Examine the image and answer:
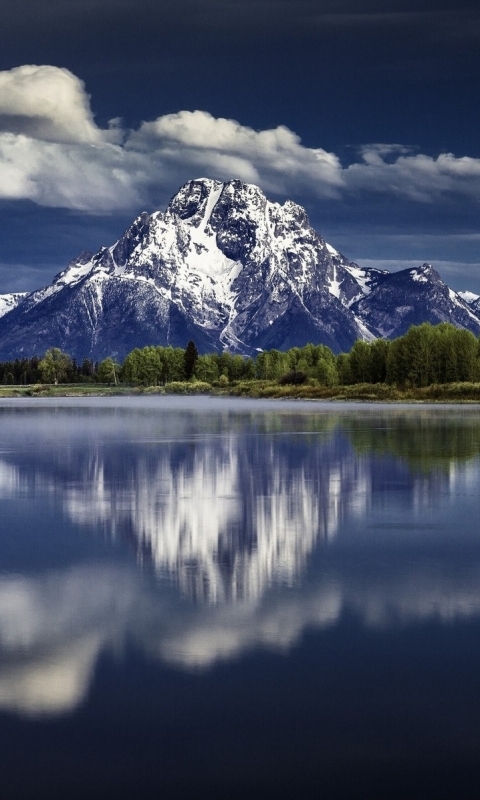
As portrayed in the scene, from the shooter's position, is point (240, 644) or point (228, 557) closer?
point (240, 644)

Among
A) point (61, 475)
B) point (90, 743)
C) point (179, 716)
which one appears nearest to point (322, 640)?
point (179, 716)

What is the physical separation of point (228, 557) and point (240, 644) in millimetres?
6773

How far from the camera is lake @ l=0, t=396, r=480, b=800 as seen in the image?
10.2m

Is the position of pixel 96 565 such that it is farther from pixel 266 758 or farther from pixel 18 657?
pixel 266 758

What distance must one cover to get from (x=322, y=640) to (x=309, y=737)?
12.1 ft

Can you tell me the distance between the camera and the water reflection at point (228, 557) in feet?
47.4

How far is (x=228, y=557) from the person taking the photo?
2097 cm

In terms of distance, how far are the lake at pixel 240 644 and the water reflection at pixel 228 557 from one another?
0.07 m

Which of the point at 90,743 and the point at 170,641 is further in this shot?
the point at 170,641

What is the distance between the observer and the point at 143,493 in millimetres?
32312

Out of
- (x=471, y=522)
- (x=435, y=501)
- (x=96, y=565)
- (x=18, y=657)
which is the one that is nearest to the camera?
(x=18, y=657)

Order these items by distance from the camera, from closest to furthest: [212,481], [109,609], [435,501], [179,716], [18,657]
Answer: [179,716] → [18,657] → [109,609] → [435,501] → [212,481]

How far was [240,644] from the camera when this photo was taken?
14203 mm

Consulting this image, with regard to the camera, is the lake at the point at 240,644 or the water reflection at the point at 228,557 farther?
the water reflection at the point at 228,557
